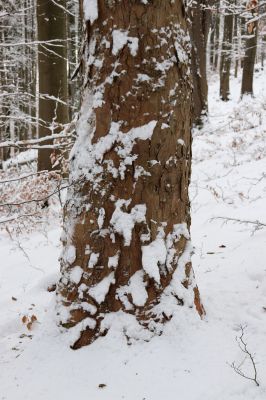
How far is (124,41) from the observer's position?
2.03m

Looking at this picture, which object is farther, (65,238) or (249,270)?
(249,270)

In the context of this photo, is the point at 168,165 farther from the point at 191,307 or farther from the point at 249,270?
the point at 249,270

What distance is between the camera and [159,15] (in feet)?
6.66

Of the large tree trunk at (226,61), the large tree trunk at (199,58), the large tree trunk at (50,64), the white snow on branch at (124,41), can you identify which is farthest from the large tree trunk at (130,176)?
the large tree trunk at (226,61)

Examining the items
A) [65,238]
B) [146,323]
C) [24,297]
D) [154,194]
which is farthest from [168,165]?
[24,297]

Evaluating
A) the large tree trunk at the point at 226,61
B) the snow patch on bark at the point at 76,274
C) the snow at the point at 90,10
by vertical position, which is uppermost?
the large tree trunk at the point at 226,61

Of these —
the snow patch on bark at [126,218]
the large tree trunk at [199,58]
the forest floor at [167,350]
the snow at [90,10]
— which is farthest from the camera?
the large tree trunk at [199,58]

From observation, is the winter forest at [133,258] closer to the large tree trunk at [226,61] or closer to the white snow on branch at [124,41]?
the white snow on branch at [124,41]

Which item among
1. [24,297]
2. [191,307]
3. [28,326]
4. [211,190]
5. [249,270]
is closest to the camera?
[191,307]

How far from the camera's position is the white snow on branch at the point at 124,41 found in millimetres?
2025

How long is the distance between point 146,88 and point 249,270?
66.0 inches

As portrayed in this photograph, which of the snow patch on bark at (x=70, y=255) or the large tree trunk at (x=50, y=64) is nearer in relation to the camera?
the snow patch on bark at (x=70, y=255)

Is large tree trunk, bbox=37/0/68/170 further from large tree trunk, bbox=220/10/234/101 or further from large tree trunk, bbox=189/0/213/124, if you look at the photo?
large tree trunk, bbox=220/10/234/101

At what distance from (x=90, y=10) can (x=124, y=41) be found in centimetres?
26
